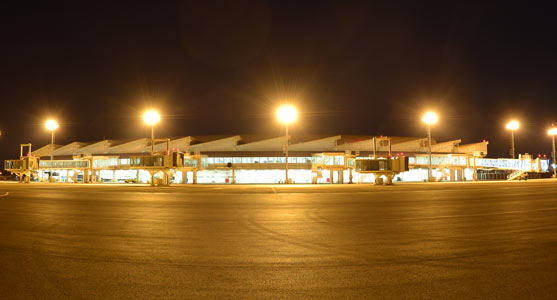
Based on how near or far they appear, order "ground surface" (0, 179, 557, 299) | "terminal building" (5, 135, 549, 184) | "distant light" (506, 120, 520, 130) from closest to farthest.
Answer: "ground surface" (0, 179, 557, 299) < "terminal building" (5, 135, 549, 184) < "distant light" (506, 120, 520, 130)

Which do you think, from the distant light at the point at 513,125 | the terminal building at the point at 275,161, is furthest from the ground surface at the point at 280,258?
the distant light at the point at 513,125

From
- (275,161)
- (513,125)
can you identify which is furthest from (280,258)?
(513,125)

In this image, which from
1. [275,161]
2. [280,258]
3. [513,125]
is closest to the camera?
[280,258]

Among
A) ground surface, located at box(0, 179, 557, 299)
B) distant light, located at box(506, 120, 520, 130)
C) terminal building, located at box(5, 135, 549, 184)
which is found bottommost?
ground surface, located at box(0, 179, 557, 299)

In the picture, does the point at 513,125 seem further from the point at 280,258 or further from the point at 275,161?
the point at 280,258

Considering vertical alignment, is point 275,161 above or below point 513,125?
below

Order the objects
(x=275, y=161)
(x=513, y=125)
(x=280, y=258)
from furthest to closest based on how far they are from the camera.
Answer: (x=275, y=161) < (x=513, y=125) < (x=280, y=258)

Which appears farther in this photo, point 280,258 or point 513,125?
point 513,125

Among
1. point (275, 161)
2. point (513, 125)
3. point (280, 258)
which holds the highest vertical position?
point (513, 125)

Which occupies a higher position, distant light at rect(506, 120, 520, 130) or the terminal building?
distant light at rect(506, 120, 520, 130)

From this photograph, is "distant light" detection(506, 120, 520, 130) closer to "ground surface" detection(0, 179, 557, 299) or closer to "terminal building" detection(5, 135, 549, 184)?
"terminal building" detection(5, 135, 549, 184)

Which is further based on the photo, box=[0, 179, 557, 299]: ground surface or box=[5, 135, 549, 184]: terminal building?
box=[5, 135, 549, 184]: terminal building

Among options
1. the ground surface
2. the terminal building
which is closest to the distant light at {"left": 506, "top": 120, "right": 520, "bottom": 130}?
the terminal building

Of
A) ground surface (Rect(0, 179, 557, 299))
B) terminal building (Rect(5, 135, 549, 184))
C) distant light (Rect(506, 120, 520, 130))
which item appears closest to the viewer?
ground surface (Rect(0, 179, 557, 299))
